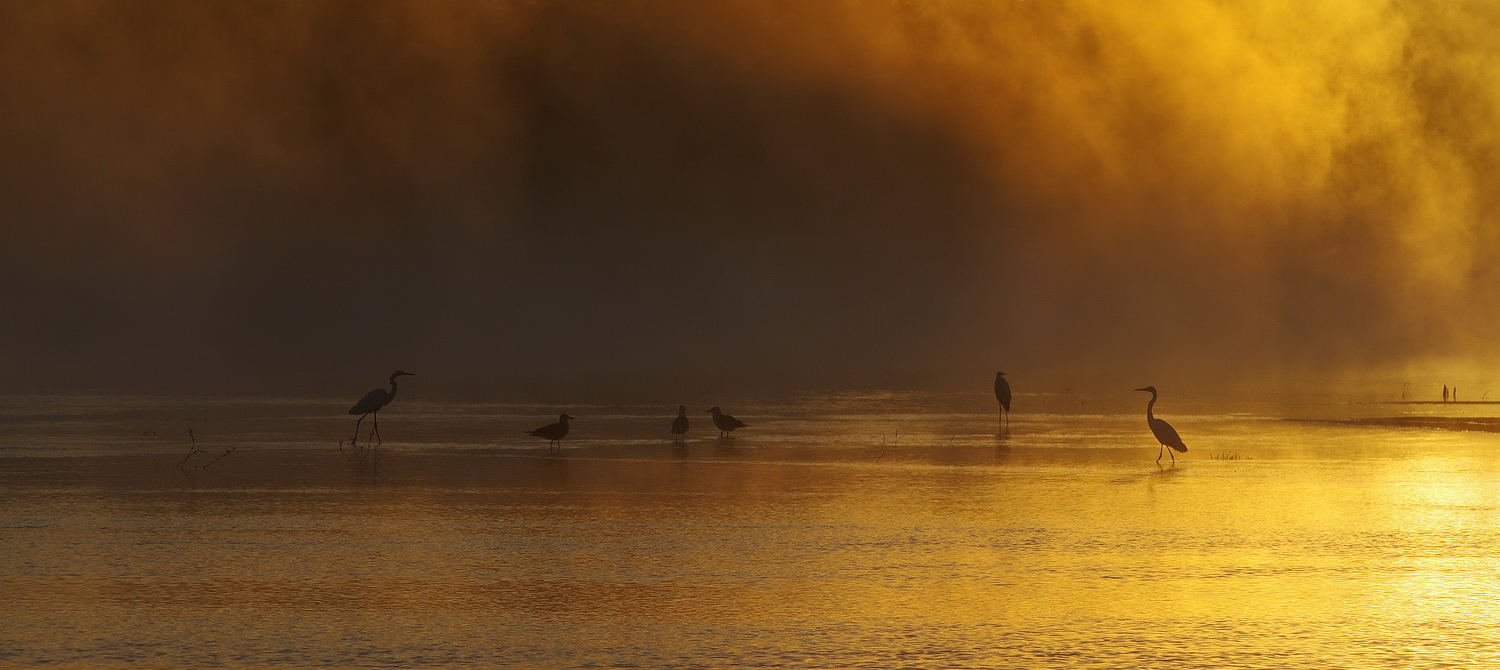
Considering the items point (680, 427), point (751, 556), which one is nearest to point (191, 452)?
point (680, 427)

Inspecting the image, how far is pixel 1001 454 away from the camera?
21359mm

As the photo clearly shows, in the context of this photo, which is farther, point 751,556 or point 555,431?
point 555,431

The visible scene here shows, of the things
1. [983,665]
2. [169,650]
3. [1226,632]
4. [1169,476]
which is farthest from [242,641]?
[1169,476]

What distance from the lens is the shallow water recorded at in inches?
335

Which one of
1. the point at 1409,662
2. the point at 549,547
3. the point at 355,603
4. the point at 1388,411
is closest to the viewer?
A: the point at 1409,662

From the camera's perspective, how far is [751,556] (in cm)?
1164

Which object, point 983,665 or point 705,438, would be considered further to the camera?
point 705,438

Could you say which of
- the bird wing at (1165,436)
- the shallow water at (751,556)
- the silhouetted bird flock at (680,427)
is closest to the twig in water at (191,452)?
the shallow water at (751,556)

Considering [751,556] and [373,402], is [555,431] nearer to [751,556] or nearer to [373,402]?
[373,402]

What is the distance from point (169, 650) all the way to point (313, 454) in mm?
13200

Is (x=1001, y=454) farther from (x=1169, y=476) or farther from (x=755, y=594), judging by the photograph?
(x=755, y=594)

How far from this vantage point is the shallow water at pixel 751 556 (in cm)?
851

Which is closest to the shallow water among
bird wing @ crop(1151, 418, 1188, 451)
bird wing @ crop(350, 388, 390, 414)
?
bird wing @ crop(1151, 418, 1188, 451)

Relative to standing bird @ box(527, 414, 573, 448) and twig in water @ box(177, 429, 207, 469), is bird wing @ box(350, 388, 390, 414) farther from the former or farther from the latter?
standing bird @ box(527, 414, 573, 448)
